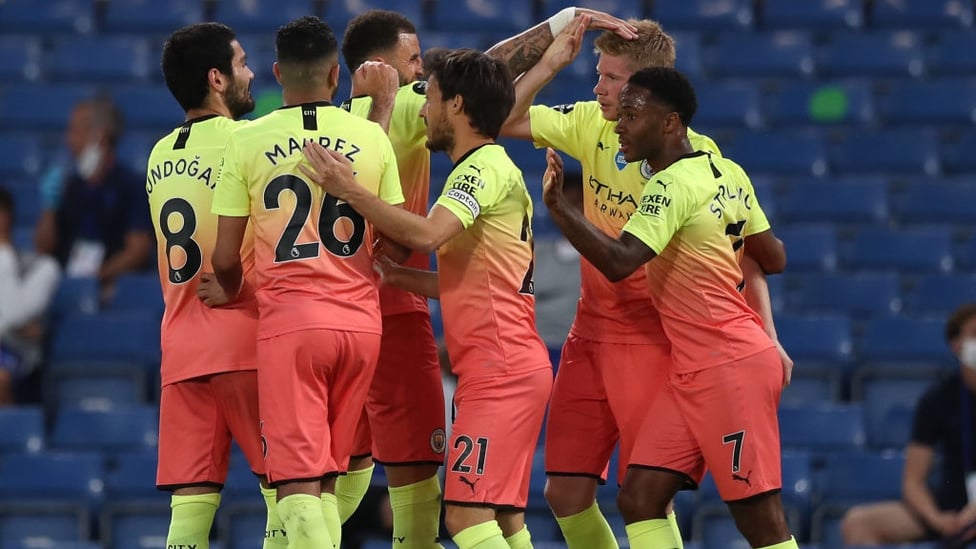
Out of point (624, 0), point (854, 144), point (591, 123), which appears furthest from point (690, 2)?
point (591, 123)

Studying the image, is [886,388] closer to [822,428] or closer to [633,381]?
[822,428]

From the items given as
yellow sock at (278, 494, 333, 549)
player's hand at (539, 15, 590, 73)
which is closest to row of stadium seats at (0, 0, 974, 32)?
player's hand at (539, 15, 590, 73)

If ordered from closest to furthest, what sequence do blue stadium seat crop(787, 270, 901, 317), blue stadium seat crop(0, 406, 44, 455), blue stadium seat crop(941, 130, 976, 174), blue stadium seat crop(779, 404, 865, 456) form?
blue stadium seat crop(779, 404, 865, 456) → blue stadium seat crop(0, 406, 44, 455) → blue stadium seat crop(787, 270, 901, 317) → blue stadium seat crop(941, 130, 976, 174)

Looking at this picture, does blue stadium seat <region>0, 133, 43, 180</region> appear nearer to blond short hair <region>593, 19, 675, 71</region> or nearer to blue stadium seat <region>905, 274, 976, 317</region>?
blue stadium seat <region>905, 274, 976, 317</region>

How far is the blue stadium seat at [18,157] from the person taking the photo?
12.1 m

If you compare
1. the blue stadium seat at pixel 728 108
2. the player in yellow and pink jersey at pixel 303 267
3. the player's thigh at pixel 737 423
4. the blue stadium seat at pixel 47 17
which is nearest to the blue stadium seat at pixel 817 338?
the blue stadium seat at pixel 728 108

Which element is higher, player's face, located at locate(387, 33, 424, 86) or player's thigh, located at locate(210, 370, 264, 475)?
player's face, located at locate(387, 33, 424, 86)

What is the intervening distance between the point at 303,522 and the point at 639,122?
6.22 ft

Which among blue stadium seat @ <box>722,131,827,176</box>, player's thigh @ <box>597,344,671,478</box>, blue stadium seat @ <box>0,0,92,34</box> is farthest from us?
blue stadium seat @ <box>0,0,92,34</box>

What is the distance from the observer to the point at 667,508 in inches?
232

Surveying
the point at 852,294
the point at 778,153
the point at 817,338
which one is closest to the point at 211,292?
the point at 817,338

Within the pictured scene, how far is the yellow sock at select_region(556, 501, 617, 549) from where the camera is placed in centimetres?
621

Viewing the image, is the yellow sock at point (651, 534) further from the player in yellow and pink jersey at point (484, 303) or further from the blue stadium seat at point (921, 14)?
the blue stadium seat at point (921, 14)

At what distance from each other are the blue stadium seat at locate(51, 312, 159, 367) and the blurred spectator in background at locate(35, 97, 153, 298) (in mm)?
512
